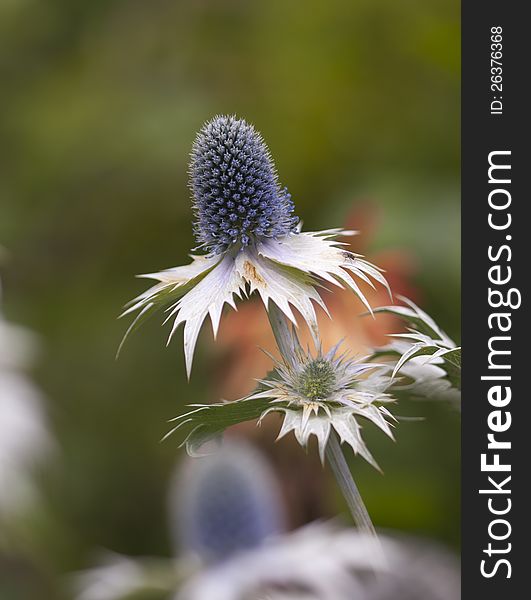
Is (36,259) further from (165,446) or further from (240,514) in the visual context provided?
(240,514)

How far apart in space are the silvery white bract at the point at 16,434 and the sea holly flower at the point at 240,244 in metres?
0.82

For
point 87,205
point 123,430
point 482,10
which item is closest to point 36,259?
point 87,205

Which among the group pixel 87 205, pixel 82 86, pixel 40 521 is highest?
pixel 82 86

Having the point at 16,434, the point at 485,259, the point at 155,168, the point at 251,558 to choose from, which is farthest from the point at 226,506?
the point at 155,168

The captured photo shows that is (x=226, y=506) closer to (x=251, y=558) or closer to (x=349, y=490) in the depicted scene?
(x=251, y=558)

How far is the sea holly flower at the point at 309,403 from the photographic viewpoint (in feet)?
1.58

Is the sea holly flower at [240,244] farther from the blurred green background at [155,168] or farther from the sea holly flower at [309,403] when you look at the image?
the blurred green background at [155,168]

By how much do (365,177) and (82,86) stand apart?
33.2 inches

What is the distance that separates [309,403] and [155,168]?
1949 mm

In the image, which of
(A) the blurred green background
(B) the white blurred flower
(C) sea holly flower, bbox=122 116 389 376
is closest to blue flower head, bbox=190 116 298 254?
(C) sea holly flower, bbox=122 116 389 376

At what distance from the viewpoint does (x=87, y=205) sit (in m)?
2.46

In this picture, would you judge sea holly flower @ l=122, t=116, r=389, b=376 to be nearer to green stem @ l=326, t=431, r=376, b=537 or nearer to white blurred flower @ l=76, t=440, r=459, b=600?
green stem @ l=326, t=431, r=376, b=537

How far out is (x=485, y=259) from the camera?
60cm

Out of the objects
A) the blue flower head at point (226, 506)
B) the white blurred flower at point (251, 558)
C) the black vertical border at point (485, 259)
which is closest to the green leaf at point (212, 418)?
the black vertical border at point (485, 259)
